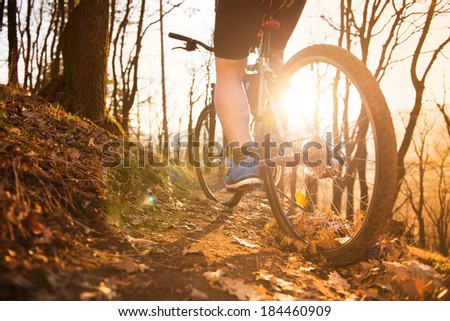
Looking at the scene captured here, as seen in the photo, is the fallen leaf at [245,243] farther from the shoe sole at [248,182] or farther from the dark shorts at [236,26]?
the dark shorts at [236,26]

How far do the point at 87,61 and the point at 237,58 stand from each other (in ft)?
9.13

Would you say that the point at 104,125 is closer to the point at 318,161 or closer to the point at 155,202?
the point at 155,202

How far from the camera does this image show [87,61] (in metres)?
3.91

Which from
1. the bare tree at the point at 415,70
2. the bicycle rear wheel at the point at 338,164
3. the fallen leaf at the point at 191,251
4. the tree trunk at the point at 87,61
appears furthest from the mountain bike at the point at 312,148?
the bare tree at the point at 415,70

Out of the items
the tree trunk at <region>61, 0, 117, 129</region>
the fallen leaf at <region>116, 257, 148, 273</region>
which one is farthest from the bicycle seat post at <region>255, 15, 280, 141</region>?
A: the tree trunk at <region>61, 0, 117, 129</region>

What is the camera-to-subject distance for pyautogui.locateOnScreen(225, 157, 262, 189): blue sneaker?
1954 millimetres

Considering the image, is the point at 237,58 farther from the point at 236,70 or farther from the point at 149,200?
the point at 149,200

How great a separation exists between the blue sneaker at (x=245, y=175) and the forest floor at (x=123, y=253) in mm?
412

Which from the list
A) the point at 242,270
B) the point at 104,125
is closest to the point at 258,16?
the point at 242,270

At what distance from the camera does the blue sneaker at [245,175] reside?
76.9 inches

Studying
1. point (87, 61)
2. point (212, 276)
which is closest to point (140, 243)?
point (212, 276)
